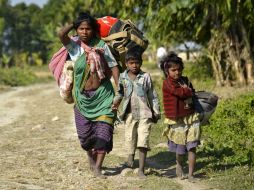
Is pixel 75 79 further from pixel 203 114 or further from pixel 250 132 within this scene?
pixel 250 132

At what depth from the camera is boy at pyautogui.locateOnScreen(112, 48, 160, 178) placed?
→ 6184 mm

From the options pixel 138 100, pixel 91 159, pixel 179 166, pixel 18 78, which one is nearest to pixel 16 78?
pixel 18 78

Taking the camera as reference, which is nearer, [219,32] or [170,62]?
[170,62]

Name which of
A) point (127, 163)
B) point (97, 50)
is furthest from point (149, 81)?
point (127, 163)

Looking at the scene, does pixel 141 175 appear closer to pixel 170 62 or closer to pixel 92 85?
pixel 92 85

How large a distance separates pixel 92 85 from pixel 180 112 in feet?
3.43

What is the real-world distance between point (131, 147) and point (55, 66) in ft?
4.26

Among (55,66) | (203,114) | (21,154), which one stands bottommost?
(21,154)

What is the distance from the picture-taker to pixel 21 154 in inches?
308

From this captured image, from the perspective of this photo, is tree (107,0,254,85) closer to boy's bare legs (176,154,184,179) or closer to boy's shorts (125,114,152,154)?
boy's shorts (125,114,152,154)

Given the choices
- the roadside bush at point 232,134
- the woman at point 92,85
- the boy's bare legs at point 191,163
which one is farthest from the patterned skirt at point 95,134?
the roadside bush at point 232,134

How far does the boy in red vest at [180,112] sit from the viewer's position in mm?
5965

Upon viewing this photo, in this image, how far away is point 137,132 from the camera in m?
6.36


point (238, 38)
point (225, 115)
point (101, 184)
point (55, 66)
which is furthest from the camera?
point (238, 38)
